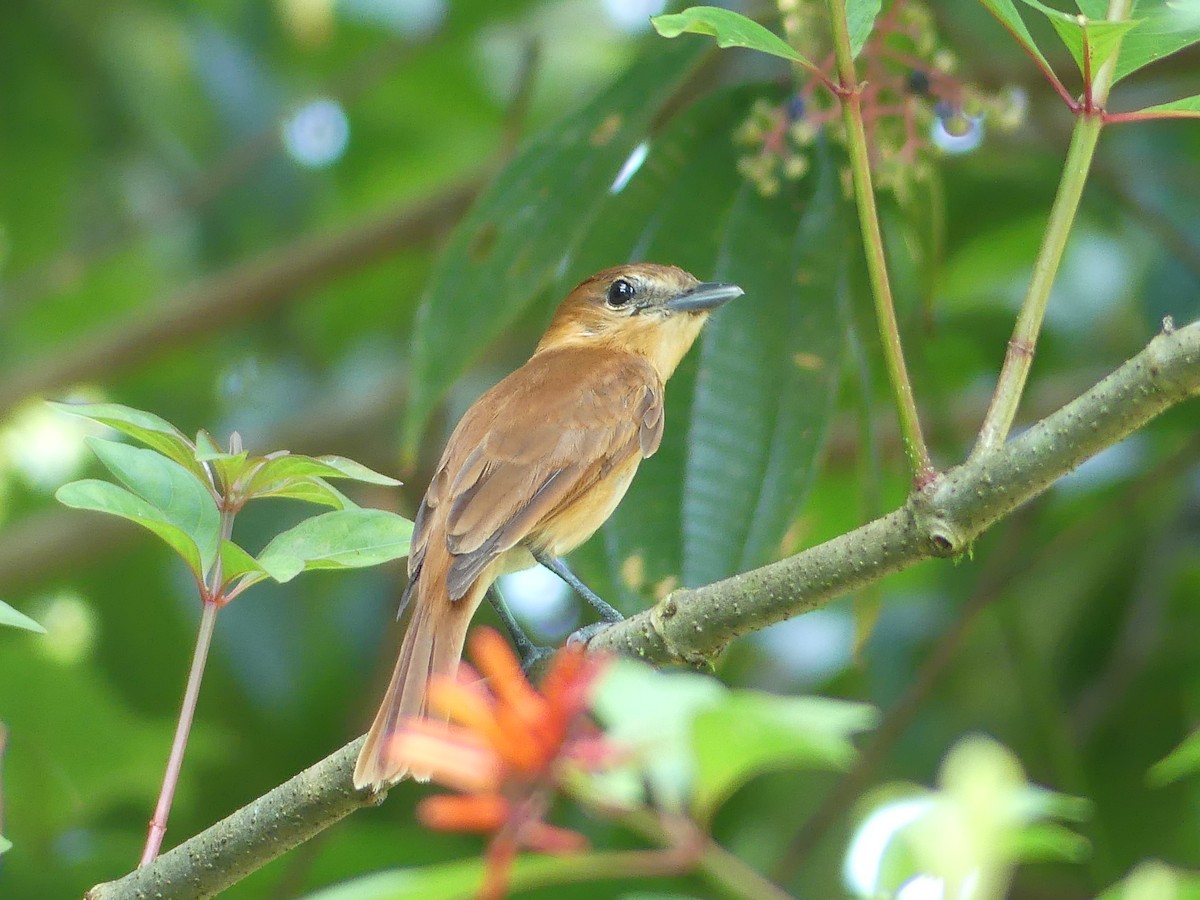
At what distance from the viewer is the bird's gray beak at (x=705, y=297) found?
356 cm

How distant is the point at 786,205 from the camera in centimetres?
369

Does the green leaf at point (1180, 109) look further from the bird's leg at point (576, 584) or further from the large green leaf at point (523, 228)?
the large green leaf at point (523, 228)

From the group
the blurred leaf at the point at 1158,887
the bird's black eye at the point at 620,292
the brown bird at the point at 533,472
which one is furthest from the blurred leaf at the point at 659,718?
the bird's black eye at the point at 620,292

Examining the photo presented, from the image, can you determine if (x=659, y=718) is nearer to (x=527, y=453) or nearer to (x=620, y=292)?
(x=527, y=453)

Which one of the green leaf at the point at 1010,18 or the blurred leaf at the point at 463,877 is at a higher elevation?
the green leaf at the point at 1010,18

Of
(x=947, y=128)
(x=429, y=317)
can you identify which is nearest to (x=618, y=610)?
(x=429, y=317)

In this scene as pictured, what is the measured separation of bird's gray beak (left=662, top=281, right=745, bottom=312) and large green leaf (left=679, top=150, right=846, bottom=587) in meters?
0.04

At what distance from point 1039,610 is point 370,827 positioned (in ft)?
8.13

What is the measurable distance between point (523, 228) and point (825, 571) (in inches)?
75.1

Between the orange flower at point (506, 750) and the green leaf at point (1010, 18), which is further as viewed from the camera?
the green leaf at point (1010, 18)

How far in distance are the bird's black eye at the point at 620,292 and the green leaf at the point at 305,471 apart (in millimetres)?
2273

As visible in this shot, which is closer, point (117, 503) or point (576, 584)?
point (117, 503)

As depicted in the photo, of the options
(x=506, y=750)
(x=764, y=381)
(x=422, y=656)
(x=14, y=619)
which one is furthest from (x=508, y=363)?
(x=506, y=750)

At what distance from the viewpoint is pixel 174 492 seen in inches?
81.2
